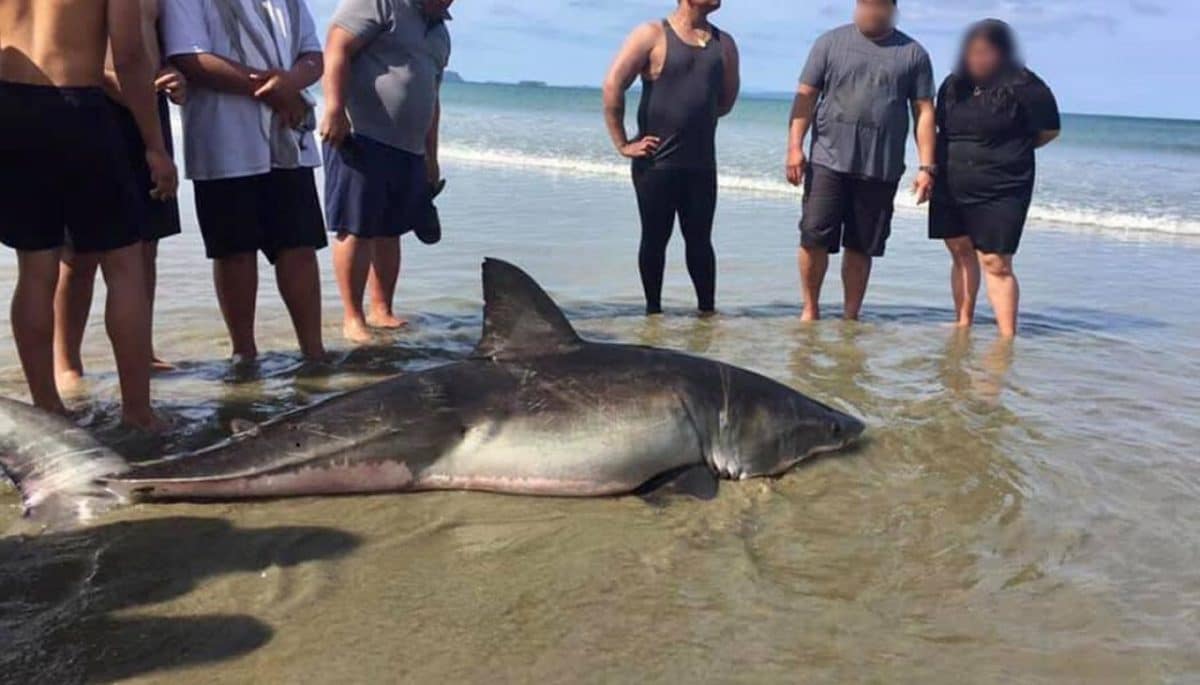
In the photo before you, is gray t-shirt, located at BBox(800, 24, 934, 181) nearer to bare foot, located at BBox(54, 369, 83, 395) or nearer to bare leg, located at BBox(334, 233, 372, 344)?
bare leg, located at BBox(334, 233, 372, 344)

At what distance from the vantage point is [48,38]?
152 inches

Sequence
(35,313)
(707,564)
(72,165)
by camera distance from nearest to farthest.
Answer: (707,564) → (72,165) → (35,313)

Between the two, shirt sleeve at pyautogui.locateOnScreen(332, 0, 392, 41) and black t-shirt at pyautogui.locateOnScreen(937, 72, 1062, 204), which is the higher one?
shirt sleeve at pyautogui.locateOnScreen(332, 0, 392, 41)

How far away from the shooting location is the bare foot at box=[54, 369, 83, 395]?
16.0ft

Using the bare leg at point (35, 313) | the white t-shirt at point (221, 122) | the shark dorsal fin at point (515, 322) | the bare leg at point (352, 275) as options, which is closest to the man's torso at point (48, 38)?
the bare leg at point (35, 313)

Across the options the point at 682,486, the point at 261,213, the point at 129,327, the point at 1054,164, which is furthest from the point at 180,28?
the point at 1054,164

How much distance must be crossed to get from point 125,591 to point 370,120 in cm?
390

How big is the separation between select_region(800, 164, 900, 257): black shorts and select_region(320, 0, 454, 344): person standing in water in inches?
105

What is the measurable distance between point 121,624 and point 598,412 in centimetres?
171

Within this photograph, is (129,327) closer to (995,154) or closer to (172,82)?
(172,82)

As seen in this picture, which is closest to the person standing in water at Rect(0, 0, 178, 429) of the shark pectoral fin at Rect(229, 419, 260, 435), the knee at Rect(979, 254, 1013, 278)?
the shark pectoral fin at Rect(229, 419, 260, 435)

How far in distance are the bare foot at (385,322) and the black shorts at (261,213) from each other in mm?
1284

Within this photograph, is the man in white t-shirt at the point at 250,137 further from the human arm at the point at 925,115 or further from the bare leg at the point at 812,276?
the human arm at the point at 925,115

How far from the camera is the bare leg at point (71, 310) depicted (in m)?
4.84
